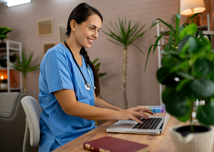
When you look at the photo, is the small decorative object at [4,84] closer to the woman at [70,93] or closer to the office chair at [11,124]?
the office chair at [11,124]

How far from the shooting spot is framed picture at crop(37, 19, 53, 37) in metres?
4.44

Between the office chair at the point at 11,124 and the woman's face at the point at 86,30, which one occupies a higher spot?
the woman's face at the point at 86,30

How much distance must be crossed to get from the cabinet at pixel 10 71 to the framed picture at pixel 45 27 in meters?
0.59

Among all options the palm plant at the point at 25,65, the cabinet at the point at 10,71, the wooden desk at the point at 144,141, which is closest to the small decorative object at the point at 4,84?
the cabinet at the point at 10,71

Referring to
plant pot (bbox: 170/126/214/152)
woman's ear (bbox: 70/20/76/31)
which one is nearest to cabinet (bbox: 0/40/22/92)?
woman's ear (bbox: 70/20/76/31)

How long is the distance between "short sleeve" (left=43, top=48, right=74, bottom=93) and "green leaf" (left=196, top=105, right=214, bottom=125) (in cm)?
76

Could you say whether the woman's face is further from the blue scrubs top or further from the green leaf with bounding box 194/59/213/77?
the green leaf with bounding box 194/59/213/77

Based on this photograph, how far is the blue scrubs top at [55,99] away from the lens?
111 cm

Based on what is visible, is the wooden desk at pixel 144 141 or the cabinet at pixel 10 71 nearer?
the wooden desk at pixel 144 141

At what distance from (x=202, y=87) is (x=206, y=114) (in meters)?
0.07

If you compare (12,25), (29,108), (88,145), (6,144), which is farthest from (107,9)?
(88,145)

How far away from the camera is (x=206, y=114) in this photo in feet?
1.51

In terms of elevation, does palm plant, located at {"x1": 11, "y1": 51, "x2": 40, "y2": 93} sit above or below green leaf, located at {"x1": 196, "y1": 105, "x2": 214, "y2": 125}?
above

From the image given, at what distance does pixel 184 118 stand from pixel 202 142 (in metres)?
0.10
